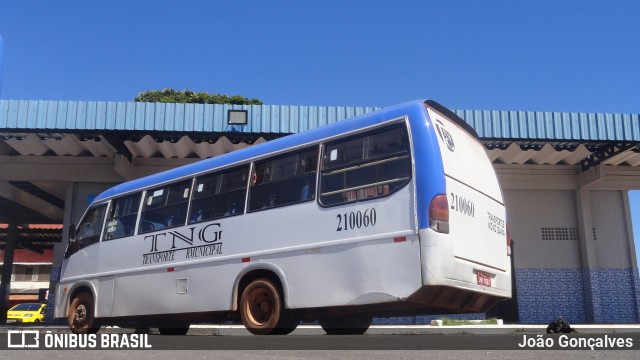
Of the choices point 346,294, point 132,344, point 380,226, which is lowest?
point 132,344

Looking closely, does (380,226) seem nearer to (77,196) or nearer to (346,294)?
(346,294)

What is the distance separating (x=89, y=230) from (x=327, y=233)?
6.22m

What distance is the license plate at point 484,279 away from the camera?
771 cm

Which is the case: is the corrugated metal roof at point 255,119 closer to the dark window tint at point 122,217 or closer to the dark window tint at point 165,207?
the dark window tint at point 122,217

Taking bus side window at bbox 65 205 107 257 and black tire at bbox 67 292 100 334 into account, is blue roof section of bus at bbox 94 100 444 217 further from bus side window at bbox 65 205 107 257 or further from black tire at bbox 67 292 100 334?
black tire at bbox 67 292 100 334

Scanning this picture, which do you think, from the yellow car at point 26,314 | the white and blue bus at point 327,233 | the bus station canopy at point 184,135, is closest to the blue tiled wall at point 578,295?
the bus station canopy at point 184,135

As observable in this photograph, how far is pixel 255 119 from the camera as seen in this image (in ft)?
61.1

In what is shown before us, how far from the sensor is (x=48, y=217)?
30.6 meters

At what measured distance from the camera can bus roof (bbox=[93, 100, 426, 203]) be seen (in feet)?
25.8

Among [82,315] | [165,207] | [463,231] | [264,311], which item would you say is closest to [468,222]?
[463,231]

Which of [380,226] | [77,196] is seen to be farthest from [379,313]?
[77,196]

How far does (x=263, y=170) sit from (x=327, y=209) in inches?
59.9

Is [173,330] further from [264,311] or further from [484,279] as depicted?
[484,279]

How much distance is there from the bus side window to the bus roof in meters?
0.61
